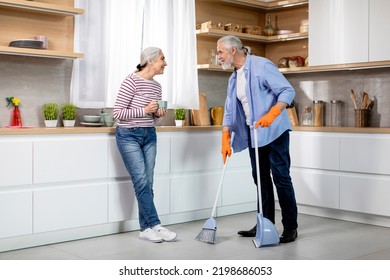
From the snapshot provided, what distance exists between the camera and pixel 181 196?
15.8 feet

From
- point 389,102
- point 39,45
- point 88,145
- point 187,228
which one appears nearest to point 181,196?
point 187,228

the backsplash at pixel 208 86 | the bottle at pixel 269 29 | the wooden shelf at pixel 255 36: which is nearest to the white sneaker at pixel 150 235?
the backsplash at pixel 208 86

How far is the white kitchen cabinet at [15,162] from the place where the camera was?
3775mm

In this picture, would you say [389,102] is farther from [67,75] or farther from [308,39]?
[67,75]

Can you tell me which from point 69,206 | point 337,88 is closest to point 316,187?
point 337,88

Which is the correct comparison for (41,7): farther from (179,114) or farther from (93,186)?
(179,114)

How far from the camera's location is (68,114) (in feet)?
14.8

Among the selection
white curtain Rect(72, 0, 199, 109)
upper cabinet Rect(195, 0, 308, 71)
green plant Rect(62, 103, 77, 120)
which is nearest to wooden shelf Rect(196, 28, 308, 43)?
upper cabinet Rect(195, 0, 308, 71)

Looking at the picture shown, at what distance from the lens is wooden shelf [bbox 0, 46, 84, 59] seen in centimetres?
410

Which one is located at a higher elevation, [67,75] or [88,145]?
[67,75]

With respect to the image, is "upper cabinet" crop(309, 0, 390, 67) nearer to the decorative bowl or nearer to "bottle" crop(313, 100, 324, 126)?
"bottle" crop(313, 100, 324, 126)

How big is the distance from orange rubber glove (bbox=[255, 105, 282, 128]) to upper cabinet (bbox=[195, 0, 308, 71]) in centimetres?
174

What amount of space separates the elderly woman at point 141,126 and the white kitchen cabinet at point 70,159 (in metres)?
0.18

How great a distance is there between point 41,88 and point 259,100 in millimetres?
1644
